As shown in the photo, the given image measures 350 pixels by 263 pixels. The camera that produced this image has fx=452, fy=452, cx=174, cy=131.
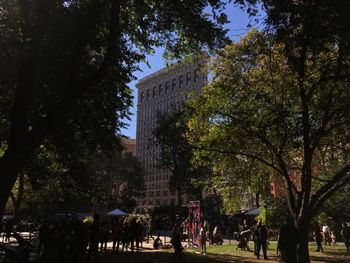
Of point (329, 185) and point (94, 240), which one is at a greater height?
point (329, 185)

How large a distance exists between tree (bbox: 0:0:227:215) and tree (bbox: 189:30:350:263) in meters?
2.32

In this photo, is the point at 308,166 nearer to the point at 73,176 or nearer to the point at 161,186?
the point at 73,176

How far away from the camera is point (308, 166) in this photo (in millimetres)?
16078

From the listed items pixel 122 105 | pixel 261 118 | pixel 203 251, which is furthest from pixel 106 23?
pixel 203 251

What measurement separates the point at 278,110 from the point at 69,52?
25.4ft

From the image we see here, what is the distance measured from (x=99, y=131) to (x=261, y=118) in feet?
22.3

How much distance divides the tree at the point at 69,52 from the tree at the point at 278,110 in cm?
232

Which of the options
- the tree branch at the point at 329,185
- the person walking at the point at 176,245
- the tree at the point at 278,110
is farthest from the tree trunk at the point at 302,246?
the person walking at the point at 176,245

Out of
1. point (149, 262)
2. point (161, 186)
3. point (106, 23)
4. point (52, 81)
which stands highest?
point (161, 186)

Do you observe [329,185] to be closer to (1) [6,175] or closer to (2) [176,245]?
(2) [176,245]

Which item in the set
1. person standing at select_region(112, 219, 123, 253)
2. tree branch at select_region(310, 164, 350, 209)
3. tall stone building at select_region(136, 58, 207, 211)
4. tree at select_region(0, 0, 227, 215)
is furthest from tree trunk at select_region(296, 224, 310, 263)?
tall stone building at select_region(136, 58, 207, 211)

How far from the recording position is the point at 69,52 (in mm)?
15117

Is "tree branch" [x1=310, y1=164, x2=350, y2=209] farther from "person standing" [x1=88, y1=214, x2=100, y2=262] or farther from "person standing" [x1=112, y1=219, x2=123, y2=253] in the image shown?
"person standing" [x1=112, y1=219, x2=123, y2=253]

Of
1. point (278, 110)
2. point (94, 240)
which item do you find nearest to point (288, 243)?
point (278, 110)
